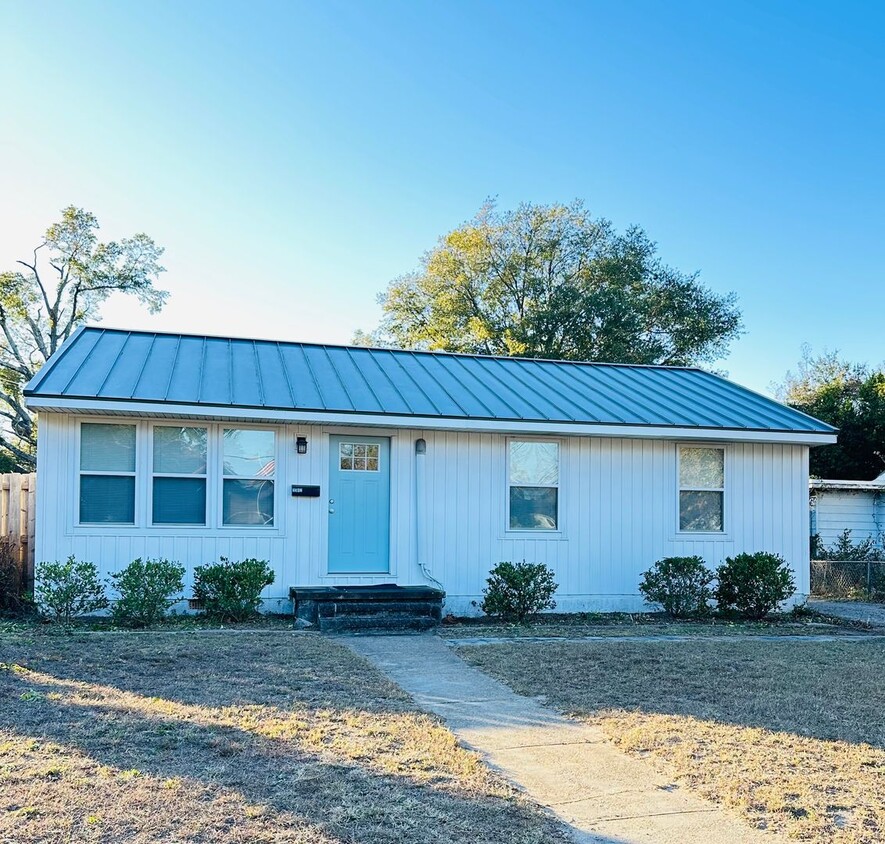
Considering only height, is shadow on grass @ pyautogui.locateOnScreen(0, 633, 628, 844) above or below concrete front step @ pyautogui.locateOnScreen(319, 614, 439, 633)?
above

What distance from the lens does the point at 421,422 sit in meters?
10.9

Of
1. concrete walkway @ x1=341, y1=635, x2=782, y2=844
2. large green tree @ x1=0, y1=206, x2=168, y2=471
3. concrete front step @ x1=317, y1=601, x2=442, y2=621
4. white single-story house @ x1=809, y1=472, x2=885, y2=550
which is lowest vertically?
concrete walkway @ x1=341, y1=635, x2=782, y2=844

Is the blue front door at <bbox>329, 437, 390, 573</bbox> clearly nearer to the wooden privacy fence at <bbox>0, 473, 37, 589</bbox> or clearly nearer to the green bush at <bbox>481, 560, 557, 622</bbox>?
the green bush at <bbox>481, 560, 557, 622</bbox>

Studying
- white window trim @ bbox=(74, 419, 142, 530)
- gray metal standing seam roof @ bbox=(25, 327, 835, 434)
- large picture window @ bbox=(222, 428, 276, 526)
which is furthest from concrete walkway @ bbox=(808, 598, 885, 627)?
white window trim @ bbox=(74, 419, 142, 530)

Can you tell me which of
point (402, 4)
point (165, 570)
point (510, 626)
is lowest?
point (510, 626)

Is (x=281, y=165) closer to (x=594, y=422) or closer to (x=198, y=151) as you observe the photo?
(x=198, y=151)

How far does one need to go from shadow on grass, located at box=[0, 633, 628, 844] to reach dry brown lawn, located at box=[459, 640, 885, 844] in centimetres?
118

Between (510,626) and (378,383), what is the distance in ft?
12.8

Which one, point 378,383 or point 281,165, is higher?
point 281,165

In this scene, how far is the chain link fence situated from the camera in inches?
607

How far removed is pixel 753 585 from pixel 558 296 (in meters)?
22.1

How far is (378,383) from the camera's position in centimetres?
1211

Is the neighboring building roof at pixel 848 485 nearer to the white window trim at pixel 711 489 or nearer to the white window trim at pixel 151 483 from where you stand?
the white window trim at pixel 711 489

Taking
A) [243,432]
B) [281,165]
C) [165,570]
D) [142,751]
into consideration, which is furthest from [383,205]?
[142,751]
